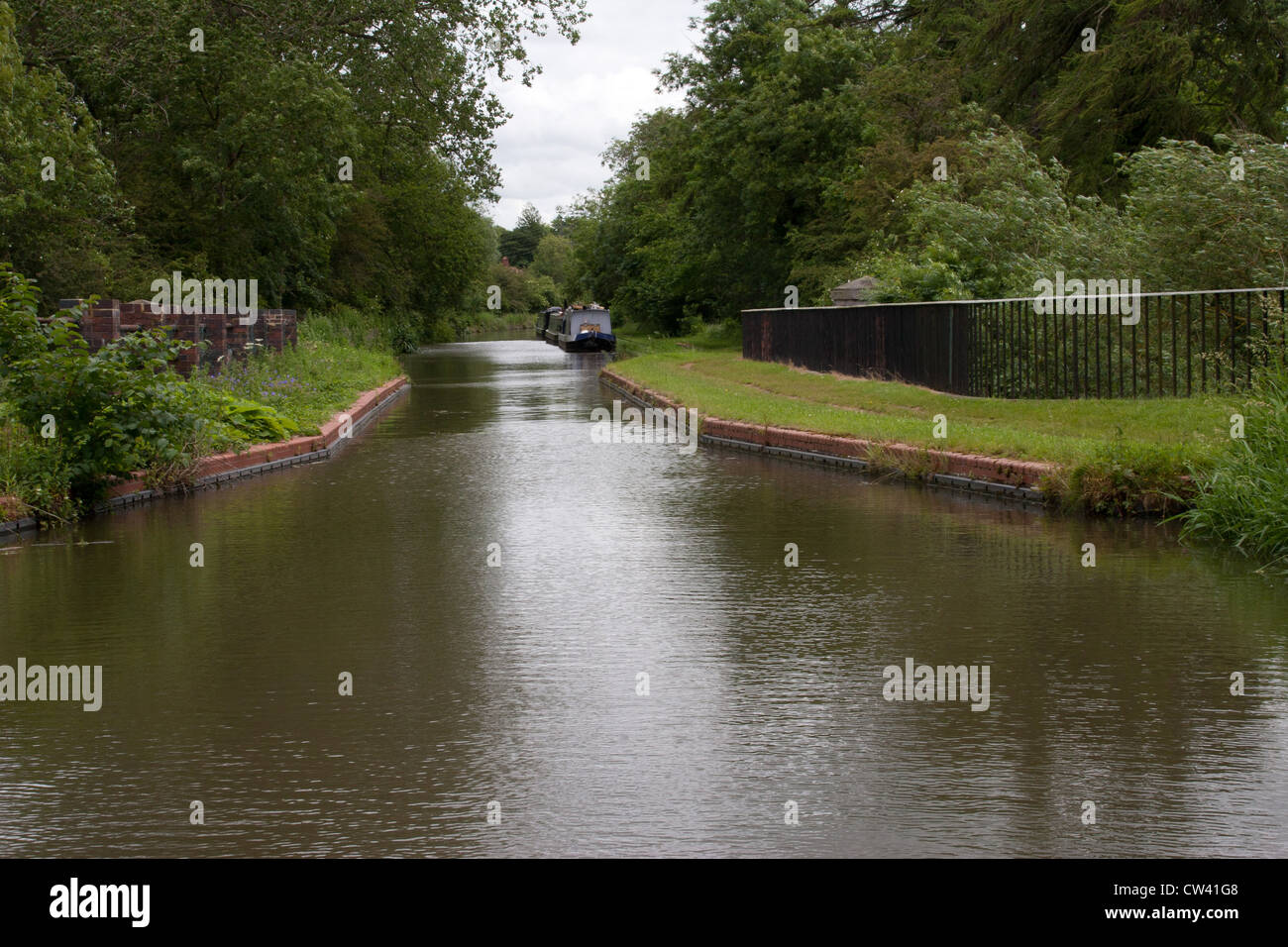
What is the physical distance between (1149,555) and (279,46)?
30555mm

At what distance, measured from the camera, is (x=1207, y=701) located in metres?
6.23

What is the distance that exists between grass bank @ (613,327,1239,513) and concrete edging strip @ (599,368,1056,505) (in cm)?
16

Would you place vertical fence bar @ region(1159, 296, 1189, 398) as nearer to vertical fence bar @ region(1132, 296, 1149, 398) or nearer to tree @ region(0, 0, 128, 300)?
vertical fence bar @ region(1132, 296, 1149, 398)

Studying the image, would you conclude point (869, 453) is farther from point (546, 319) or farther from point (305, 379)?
point (546, 319)

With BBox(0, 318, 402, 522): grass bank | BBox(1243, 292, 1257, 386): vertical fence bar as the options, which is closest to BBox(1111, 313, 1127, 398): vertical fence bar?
BBox(1243, 292, 1257, 386): vertical fence bar

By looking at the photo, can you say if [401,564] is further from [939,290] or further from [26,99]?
[26,99]

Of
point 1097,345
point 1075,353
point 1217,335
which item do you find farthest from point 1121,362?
point 1217,335

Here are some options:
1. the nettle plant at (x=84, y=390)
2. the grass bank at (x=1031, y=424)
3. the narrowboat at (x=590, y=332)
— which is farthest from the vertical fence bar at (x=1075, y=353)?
the narrowboat at (x=590, y=332)

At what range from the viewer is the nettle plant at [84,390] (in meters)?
12.9

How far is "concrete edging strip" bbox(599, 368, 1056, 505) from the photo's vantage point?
519 inches

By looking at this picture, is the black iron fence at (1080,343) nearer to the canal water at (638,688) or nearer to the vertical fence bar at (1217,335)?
the vertical fence bar at (1217,335)
